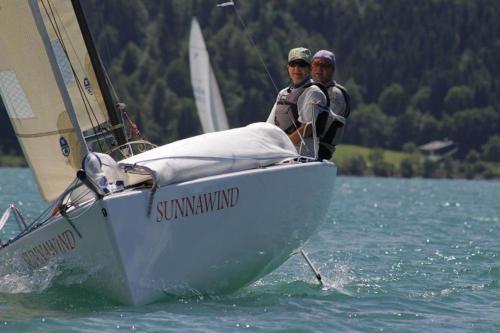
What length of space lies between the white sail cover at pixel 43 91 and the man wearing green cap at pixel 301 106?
163 centimetres

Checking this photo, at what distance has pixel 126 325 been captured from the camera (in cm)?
825

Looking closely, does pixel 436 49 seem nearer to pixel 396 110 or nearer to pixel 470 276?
pixel 396 110

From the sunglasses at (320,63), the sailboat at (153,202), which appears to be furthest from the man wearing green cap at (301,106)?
the sailboat at (153,202)

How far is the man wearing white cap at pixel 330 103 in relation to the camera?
1026 centimetres

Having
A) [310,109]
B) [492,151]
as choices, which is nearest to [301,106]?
[310,109]

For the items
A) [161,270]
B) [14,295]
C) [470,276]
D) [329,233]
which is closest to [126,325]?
[161,270]

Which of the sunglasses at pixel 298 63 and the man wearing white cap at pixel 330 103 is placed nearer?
the sunglasses at pixel 298 63

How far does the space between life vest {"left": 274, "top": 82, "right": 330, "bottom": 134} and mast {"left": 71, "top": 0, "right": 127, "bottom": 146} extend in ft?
5.00

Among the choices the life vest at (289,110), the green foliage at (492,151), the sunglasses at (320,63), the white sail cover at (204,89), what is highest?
the sunglasses at (320,63)

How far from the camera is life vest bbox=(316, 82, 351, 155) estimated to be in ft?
33.0

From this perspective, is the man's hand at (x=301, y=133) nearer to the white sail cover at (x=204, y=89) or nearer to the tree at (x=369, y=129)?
the white sail cover at (x=204, y=89)

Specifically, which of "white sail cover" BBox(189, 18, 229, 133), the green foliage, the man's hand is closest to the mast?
the man's hand

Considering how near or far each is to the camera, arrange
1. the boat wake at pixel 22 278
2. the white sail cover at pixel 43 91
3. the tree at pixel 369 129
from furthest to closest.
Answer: the tree at pixel 369 129 < the white sail cover at pixel 43 91 < the boat wake at pixel 22 278

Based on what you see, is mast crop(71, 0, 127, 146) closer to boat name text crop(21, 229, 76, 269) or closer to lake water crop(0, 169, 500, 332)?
lake water crop(0, 169, 500, 332)
